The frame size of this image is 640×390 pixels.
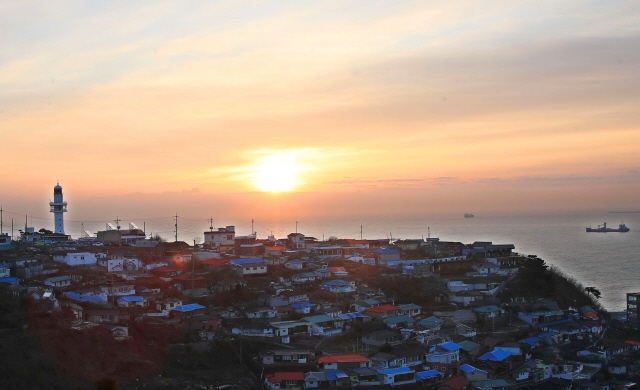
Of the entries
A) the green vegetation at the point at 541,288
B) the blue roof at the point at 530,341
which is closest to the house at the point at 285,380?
Answer: the blue roof at the point at 530,341

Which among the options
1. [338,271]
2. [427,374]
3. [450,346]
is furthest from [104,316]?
[450,346]

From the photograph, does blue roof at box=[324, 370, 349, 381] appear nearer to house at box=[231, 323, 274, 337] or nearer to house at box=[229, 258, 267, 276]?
house at box=[231, 323, 274, 337]

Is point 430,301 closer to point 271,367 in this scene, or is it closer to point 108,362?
point 271,367

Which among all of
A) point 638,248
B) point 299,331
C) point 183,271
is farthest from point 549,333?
point 638,248

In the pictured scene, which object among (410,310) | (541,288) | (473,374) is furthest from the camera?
(541,288)

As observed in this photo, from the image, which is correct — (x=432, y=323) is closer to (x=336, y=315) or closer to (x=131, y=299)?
(x=336, y=315)

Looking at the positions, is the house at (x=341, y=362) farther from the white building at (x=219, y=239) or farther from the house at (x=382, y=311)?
the white building at (x=219, y=239)
